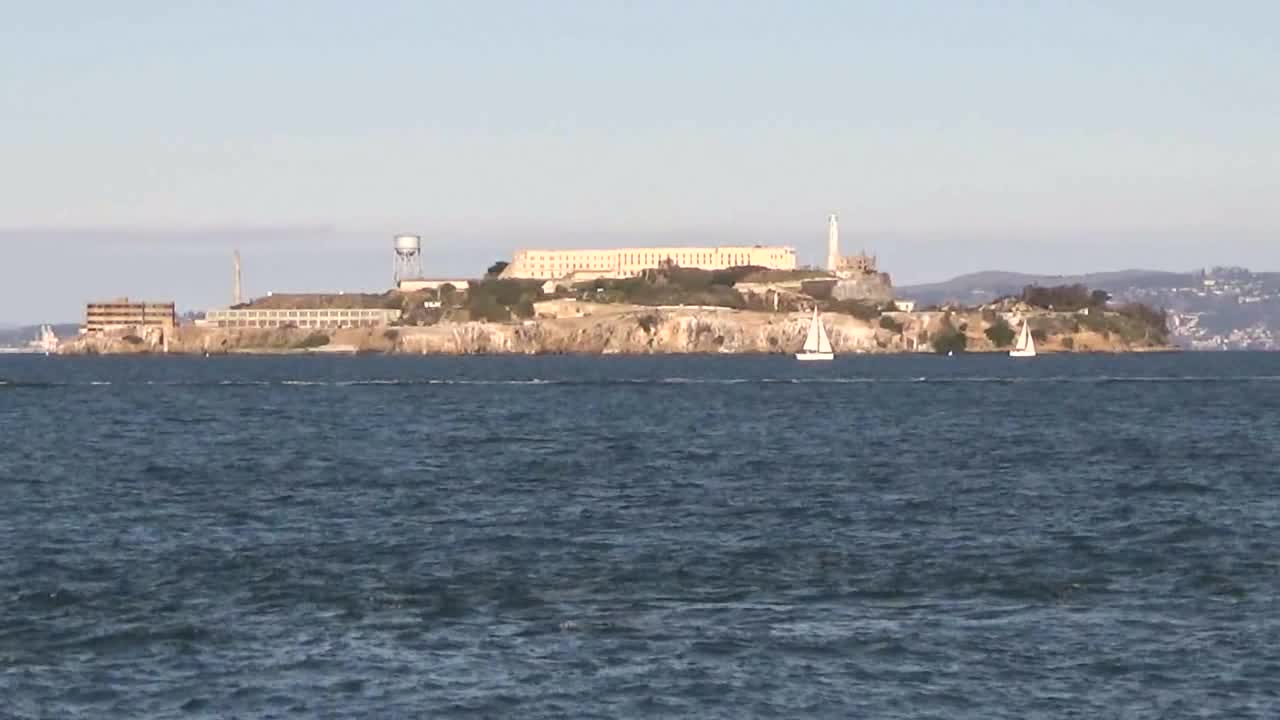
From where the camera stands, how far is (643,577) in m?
41.5

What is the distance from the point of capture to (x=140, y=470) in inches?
2827

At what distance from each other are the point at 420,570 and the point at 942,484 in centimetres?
2477

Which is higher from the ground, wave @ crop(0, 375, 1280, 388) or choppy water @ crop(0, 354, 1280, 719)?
choppy water @ crop(0, 354, 1280, 719)

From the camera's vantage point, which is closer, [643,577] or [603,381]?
[643,577]

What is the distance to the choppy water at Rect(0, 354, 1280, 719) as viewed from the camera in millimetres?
30594

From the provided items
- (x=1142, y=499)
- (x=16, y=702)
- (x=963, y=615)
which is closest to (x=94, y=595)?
(x=16, y=702)

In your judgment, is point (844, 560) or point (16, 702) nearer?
point (16, 702)

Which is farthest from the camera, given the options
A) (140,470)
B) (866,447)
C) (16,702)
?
(866,447)

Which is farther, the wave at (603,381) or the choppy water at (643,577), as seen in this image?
the wave at (603,381)

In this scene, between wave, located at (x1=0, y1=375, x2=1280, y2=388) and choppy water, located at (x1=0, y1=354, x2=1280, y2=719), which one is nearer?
choppy water, located at (x1=0, y1=354, x2=1280, y2=719)

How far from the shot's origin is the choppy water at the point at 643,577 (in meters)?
30.6

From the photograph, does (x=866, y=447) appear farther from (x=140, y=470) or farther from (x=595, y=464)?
(x=140, y=470)

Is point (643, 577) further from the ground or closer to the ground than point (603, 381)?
further from the ground

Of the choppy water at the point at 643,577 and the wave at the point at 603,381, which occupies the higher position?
the choppy water at the point at 643,577
